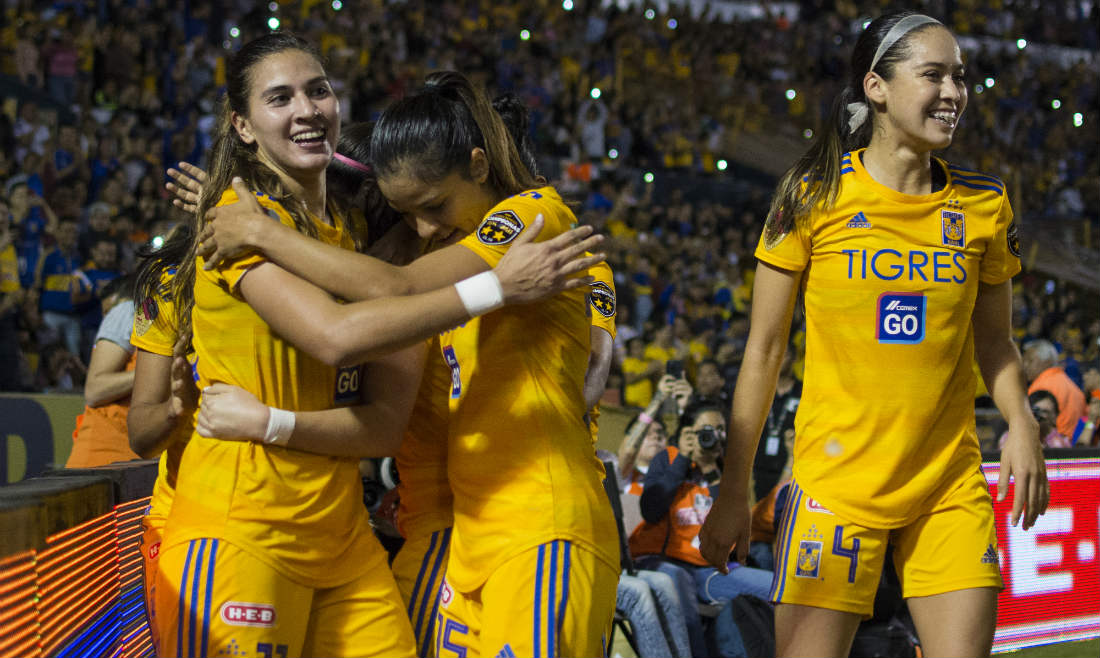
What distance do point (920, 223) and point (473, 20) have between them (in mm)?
18550

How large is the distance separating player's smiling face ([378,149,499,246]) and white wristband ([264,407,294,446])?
1.99 ft

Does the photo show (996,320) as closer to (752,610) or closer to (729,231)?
(752,610)

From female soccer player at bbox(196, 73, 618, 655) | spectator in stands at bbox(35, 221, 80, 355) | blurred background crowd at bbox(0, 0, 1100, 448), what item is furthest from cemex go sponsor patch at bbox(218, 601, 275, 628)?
spectator in stands at bbox(35, 221, 80, 355)

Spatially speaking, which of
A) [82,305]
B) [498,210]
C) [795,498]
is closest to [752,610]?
[795,498]

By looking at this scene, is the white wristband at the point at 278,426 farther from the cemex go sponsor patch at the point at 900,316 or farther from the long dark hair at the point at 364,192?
the cemex go sponsor patch at the point at 900,316

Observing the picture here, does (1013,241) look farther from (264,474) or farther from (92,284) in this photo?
(92,284)

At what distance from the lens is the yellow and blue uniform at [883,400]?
10.4 ft

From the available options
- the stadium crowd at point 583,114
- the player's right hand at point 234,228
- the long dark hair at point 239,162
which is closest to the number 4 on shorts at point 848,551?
the long dark hair at point 239,162

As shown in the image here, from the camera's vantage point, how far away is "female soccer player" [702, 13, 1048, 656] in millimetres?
3164

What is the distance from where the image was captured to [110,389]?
486cm

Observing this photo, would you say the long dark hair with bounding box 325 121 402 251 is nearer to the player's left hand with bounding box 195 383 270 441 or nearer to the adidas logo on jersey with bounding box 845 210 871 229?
the player's left hand with bounding box 195 383 270 441

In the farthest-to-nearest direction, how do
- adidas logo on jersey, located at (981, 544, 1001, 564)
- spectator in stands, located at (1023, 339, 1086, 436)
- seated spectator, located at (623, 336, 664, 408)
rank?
1. seated spectator, located at (623, 336, 664, 408)
2. spectator in stands, located at (1023, 339, 1086, 436)
3. adidas logo on jersey, located at (981, 544, 1001, 564)

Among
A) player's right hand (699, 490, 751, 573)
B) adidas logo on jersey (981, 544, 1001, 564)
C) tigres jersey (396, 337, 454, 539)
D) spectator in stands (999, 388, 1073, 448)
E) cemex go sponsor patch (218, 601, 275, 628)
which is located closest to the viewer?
cemex go sponsor patch (218, 601, 275, 628)

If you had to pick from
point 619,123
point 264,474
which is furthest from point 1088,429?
point 619,123
